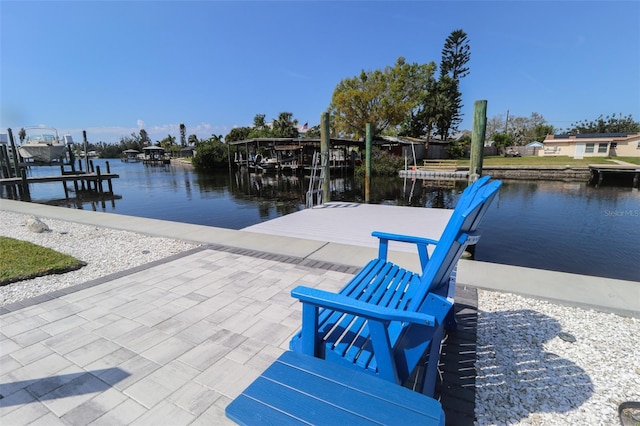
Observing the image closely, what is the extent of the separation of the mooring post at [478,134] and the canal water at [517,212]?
2523 millimetres

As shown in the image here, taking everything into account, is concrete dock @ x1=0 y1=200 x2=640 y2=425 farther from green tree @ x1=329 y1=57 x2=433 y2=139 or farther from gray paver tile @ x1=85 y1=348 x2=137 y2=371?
green tree @ x1=329 y1=57 x2=433 y2=139

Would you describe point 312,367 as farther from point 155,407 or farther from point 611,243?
point 611,243

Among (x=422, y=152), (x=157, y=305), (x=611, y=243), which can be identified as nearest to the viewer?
(x=157, y=305)

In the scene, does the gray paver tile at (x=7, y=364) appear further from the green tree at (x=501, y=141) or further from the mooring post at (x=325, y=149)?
the green tree at (x=501, y=141)

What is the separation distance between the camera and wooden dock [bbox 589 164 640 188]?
20391 mm

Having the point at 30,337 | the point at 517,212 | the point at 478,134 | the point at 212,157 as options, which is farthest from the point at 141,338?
the point at 212,157

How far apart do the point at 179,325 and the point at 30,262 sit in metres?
3.25

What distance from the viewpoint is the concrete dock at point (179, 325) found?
186cm

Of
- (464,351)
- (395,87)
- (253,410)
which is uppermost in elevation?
(395,87)

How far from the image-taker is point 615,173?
840 inches

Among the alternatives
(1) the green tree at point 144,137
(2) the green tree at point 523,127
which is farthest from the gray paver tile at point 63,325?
(1) the green tree at point 144,137

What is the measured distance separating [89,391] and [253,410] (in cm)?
144

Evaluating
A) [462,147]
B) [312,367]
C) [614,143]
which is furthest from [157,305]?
[614,143]

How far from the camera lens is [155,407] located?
181 cm
